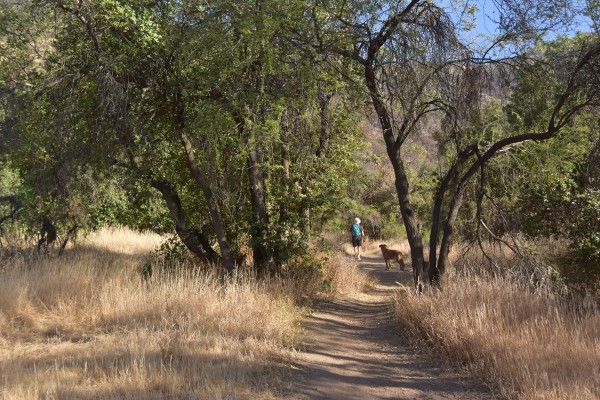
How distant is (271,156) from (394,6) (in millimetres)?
3236

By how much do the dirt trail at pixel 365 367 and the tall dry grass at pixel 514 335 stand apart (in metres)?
0.29

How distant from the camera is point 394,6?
8891 mm

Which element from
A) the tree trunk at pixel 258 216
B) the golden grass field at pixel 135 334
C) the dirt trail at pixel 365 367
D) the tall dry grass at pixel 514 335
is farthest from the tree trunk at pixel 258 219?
the tall dry grass at pixel 514 335

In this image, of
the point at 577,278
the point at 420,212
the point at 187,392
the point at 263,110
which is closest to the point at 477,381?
the point at 187,392

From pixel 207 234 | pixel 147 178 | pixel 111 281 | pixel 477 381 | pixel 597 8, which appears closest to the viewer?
pixel 477 381

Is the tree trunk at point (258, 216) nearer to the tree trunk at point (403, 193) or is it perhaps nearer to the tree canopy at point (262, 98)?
the tree canopy at point (262, 98)

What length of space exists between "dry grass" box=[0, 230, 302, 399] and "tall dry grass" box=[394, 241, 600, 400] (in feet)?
6.30

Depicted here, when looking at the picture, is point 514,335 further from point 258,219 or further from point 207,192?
point 207,192

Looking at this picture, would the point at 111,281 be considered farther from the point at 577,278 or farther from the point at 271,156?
the point at 577,278

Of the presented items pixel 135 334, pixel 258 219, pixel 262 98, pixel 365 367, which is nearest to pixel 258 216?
pixel 258 219

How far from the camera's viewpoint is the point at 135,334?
6.53 m

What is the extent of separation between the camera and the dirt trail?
5445 mm

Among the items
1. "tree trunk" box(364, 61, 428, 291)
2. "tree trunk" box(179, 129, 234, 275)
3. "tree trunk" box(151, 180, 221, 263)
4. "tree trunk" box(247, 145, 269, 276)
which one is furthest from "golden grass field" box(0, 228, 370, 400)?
"tree trunk" box(364, 61, 428, 291)

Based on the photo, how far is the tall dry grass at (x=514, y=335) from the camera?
509 centimetres
